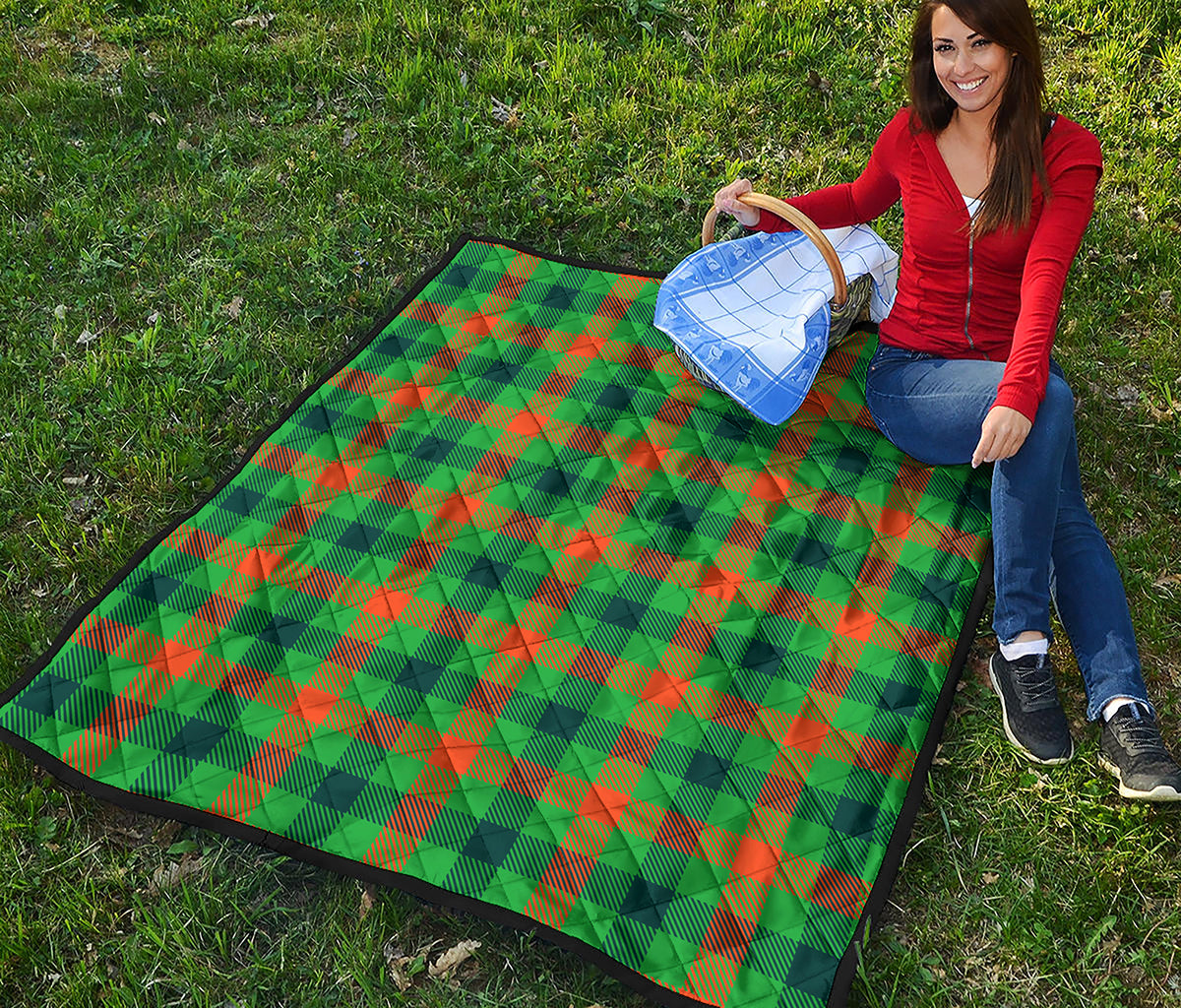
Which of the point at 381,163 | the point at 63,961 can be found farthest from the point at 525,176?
the point at 63,961

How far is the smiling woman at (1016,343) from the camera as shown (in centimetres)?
236

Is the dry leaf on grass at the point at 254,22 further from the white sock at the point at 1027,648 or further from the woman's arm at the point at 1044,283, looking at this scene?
the white sock at the point at 1027,648

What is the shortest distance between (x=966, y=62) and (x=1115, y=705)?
150 cm

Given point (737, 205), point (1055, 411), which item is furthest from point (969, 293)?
point (737, 205)

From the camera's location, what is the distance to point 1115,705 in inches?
93.4

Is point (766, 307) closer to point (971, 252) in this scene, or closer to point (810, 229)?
point (810, 229)

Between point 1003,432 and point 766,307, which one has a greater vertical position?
point 1003,432

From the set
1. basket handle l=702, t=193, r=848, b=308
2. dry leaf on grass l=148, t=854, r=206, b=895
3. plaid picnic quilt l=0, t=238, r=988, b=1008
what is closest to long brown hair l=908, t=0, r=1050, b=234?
basket handle l=702, t=193, r=848, b=308

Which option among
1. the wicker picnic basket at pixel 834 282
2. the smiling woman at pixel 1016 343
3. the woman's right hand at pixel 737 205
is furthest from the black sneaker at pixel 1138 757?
the woman's right hand at pixel 737 205

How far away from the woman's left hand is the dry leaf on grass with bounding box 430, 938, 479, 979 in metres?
1.53

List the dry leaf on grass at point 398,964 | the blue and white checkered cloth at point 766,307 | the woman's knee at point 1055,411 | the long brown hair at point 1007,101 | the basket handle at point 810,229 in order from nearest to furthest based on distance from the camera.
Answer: the dry leaf on grass at point 398,964
the long brown hair at point 1007,101
the woman's knee at point 1055,411
the basket handle at point 810,229
the blue and white checkered cloth at point 766,307

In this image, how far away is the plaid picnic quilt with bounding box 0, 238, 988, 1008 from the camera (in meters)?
2.23

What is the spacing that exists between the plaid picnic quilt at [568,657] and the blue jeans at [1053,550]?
0.65ft

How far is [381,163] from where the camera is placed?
13.1 ft
